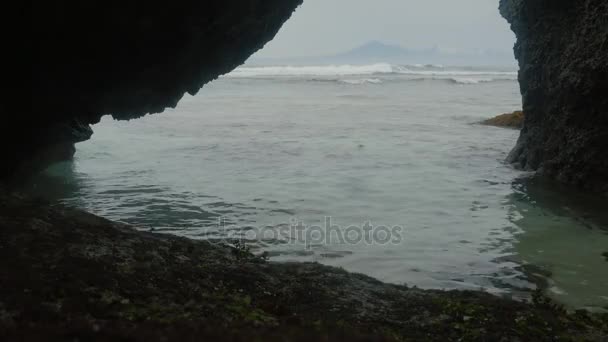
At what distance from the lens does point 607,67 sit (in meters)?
9.70

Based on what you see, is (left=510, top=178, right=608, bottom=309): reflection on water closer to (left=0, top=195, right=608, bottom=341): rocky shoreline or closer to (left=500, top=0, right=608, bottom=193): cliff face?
(left=500, top=0, right=608, bottom=193): cliff face

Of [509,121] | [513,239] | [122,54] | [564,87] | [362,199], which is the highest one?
[122,54]

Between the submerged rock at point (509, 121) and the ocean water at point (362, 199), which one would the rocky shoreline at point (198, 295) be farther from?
the submerged rock at point (509, 121)

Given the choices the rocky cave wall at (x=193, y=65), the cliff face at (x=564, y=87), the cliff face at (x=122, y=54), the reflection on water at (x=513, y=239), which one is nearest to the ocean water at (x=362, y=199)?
the reflection on water at (x=513, y=239)

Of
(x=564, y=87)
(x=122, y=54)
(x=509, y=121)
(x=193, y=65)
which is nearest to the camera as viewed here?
(x=122, y=54)

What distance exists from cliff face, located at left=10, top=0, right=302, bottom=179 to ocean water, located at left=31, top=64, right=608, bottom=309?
1730 mm

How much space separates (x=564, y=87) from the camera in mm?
11211

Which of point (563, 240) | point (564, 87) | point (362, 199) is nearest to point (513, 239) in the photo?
point (563, 240)

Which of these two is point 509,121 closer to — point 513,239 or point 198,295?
point 513,239

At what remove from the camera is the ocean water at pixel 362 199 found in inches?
285

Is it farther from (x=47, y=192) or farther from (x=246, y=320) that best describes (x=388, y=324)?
(x=47, y=192)

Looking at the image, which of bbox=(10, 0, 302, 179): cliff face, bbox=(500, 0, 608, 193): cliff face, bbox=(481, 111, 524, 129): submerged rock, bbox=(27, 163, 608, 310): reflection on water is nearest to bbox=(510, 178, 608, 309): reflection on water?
bbox=(27, 163, 608, 310): reflection on water

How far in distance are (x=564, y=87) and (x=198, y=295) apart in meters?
9.80

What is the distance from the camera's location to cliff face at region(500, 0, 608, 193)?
1014 centimetres
